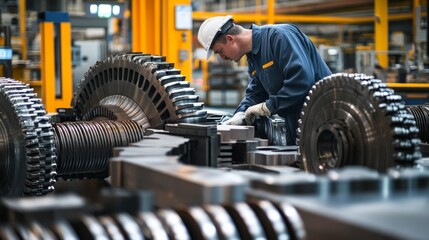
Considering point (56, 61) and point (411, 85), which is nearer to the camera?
point (56, 61)

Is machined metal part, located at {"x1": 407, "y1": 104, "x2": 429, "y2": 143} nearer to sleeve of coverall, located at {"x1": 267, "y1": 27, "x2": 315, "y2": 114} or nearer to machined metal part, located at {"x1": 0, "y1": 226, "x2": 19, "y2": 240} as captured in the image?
sleeve of coverall, located at {"x1": 267, "y1": 27, "x2": 315, "y2": 114}

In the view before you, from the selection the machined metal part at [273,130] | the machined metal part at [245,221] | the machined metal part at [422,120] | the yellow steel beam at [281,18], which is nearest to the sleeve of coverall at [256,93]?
the machined metal part at [273,130]

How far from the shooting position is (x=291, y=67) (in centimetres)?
296

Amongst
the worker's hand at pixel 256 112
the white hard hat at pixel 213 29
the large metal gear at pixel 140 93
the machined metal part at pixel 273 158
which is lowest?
the machined metal part at pixel 273 158

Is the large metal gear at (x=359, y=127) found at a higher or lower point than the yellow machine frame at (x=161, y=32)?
lower

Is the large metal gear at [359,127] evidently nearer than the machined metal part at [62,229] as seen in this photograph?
No

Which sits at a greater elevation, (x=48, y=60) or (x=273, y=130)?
(x=48, y=60)

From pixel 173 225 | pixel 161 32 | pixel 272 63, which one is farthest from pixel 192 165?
pixel 161 32

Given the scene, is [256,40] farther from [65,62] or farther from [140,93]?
[65,62]

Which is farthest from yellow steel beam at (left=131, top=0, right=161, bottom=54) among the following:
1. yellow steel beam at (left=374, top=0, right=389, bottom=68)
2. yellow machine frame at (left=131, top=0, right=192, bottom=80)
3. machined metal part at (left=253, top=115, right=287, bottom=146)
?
yellow steel beam at (left=374, top=0, right=389, bottom=68)

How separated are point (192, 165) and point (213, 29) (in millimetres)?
1888

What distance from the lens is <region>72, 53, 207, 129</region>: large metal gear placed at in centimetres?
223

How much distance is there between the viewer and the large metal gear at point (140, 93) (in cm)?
223

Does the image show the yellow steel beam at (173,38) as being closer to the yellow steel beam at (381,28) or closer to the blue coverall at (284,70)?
the blue coverall at (284,70)
